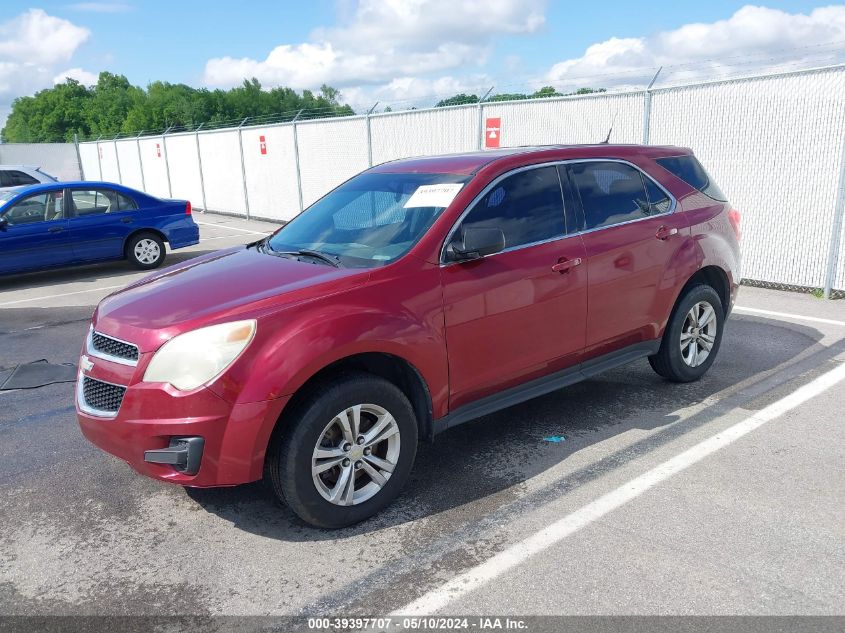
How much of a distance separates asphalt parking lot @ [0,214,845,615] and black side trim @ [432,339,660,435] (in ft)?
1.22

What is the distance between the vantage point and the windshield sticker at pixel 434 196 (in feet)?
12.8

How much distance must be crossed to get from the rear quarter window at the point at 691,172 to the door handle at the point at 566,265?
138 centimetres

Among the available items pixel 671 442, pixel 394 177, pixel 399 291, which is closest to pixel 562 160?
pixel 394 177

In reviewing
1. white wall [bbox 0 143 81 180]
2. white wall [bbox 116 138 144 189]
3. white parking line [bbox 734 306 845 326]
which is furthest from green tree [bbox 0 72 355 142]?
white parking line [bbox 734 306 845 326]

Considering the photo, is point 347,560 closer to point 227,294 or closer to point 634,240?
point 227,294

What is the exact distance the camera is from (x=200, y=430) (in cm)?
302

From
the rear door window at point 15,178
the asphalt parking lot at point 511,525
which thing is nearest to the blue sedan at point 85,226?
the rear door window at point 15,178

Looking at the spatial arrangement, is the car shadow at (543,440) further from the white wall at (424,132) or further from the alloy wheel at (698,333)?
the white wall at (424,132)

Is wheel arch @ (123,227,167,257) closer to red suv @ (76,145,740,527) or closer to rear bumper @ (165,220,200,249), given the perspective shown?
rear bumper @ (165,220,200,249)

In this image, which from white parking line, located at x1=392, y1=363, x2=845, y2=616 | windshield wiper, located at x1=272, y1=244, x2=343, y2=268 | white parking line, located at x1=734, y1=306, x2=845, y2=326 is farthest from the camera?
white parking line, located at x1=734, y1=306, x2=845, y2=326

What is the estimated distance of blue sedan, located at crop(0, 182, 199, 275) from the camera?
10156 millimetres

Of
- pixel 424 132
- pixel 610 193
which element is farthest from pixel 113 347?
pixel 424 132

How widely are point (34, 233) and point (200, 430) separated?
28.9ft

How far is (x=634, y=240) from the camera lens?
15.0 ft
